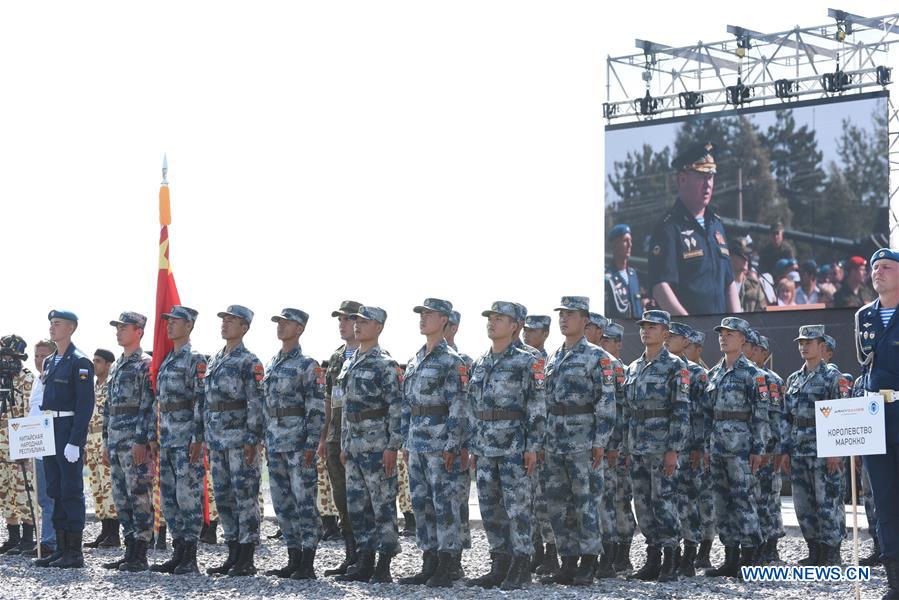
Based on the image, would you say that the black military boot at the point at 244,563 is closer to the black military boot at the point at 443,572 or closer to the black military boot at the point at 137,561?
the black military boot at the point at 137,561

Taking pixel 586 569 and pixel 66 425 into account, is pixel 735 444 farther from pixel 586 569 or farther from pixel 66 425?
pixel 66 425

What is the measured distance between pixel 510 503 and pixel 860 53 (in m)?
14.9

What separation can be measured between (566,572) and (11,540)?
552 centimetres

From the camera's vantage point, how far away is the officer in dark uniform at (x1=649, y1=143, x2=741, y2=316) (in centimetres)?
2264

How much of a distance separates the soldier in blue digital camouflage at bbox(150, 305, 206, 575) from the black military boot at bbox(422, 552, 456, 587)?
204 cm

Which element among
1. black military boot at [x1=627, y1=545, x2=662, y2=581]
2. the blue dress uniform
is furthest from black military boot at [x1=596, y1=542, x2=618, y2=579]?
the blue dress uniform

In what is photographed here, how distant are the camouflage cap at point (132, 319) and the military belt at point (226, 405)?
164 centimetres

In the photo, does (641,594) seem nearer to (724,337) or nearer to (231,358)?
(724,337)

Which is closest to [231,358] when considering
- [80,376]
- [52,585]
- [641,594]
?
[80,376]

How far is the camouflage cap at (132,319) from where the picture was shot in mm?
11125

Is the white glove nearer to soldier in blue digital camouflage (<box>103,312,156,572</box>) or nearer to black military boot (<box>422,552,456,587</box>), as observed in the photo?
soldier in blue digital camouflage (<box>103,312,156,572</box>)

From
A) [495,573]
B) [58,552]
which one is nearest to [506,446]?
[495,573]

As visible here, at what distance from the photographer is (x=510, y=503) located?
8.94 meters

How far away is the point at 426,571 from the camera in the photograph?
364 inches
